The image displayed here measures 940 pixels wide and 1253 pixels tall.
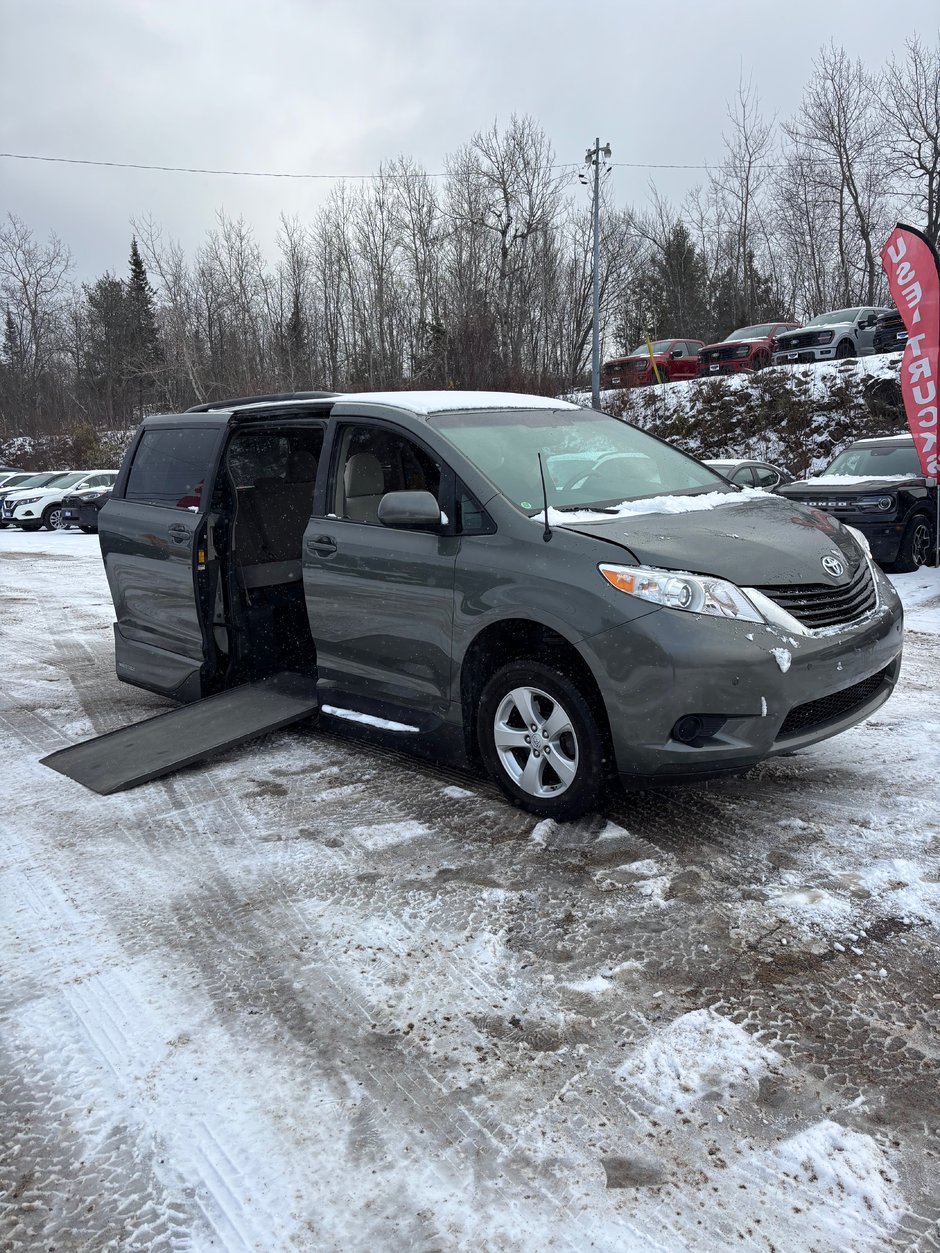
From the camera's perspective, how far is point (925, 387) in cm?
1023

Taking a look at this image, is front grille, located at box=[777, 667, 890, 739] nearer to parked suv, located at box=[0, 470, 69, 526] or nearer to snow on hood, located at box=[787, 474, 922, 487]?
snow on hood, located at box=[787, 474, 922, 487]

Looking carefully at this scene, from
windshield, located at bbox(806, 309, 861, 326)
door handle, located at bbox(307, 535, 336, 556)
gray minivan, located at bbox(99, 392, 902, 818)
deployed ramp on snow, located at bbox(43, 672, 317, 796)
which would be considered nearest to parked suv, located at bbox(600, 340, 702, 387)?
windshield, located at bbox(806, 309, 861, 326)

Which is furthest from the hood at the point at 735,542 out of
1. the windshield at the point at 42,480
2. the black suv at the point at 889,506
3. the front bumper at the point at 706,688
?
the windshield at the point at 42,480

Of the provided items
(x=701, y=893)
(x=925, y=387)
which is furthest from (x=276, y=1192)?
(x=925, y=387)

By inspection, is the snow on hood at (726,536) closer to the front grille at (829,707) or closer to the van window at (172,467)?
the front grille at (829,707)

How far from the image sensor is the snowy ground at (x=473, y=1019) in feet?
6.52

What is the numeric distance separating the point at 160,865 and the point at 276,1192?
1.92m

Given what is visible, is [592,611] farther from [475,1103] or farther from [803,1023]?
[475,1103]

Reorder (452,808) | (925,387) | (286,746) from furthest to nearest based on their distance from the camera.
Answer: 1. (925,387)
2. (286,746)
3. (452,808)

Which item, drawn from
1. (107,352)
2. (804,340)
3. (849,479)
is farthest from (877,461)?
(107,352)

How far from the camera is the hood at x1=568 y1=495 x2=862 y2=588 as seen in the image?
11.7 feet

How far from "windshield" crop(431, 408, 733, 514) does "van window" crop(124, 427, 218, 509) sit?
186cm

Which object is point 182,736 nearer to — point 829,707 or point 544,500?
point 544,500

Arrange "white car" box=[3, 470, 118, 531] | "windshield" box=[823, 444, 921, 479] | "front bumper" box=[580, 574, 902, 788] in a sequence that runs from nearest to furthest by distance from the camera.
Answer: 1. "front bumper" box=[580, 574, 902, 788]
2. "windshield" box=[823, 444, 921, 479]
3. "white car" box=[3, 470, 118, 531]
